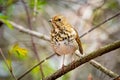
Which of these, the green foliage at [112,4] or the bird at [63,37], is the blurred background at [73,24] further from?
the bird at [63,37]

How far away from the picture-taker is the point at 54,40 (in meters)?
2.43

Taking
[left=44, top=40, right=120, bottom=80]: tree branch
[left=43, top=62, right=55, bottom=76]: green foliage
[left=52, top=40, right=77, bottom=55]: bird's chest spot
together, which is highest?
[left=44, top=40, right=120, bottom=80]: tree branch

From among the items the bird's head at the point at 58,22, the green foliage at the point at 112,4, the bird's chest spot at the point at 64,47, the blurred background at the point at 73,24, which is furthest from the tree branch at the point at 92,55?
the green foliage at the point at 112,4

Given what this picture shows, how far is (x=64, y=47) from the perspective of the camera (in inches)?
94.3

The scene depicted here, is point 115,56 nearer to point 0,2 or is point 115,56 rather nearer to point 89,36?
point 89,36

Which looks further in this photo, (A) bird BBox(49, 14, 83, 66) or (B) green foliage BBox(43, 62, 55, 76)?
(B) green foliage BBox(43, 62, 55, 76)

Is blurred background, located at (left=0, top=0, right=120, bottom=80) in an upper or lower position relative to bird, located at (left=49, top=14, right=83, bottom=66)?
lower

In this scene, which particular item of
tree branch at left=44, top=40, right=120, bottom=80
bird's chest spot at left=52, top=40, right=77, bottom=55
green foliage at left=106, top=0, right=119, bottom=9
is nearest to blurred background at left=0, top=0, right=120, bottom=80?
green foliage at left=106, top=0, right=119, bottom=9

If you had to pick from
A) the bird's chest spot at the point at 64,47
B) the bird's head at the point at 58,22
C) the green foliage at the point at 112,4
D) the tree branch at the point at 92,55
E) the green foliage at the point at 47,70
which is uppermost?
the tree branch at the point at 92,55

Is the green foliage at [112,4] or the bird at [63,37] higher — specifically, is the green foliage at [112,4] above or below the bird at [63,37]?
below

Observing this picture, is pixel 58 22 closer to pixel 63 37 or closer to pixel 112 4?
pixel 63 37

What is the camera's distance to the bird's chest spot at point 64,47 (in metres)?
2.39

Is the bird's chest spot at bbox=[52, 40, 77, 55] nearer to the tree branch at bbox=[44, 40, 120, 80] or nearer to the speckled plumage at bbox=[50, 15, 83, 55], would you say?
the speckled plumage at bbox=[50, 15, 83, 55]

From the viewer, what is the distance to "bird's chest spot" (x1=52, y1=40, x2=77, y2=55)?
239 centimetres
